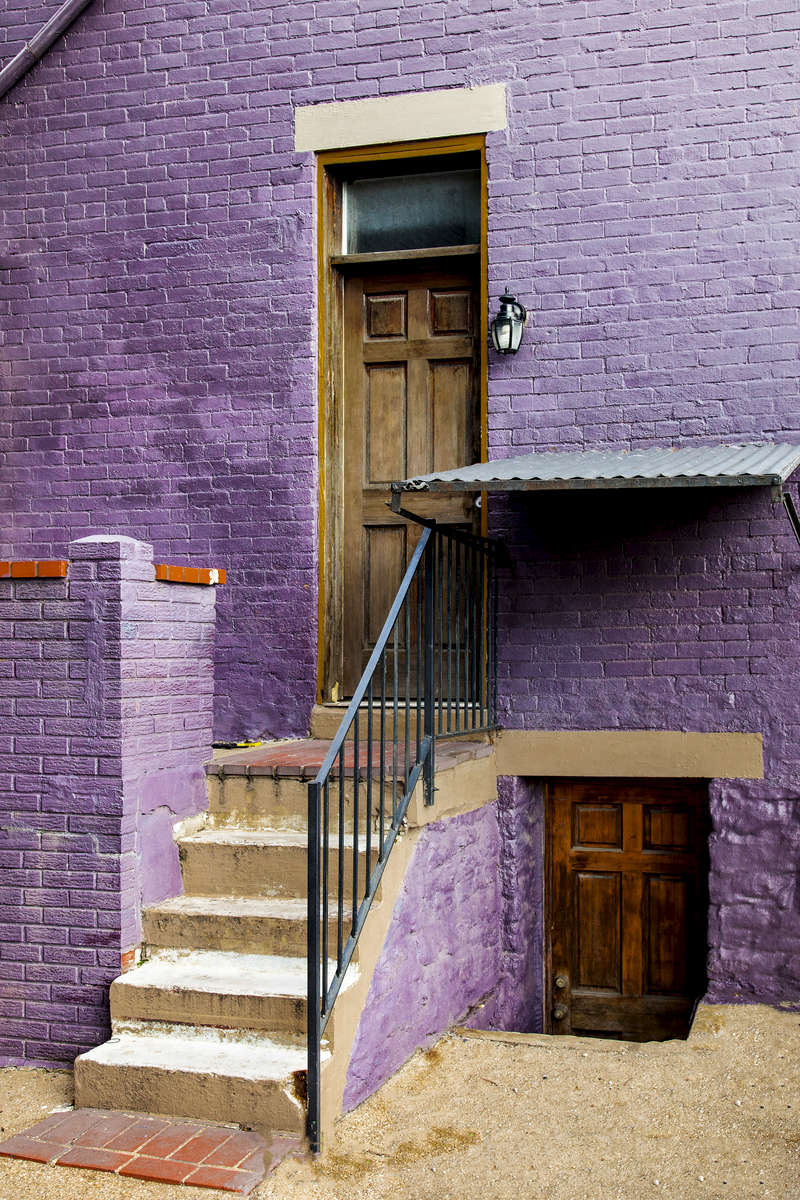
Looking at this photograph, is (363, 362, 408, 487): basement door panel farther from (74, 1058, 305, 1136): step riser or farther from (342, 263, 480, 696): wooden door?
(74, 1058, 305, 1136): step riser

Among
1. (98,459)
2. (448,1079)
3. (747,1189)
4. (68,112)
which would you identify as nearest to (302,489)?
(98,459)

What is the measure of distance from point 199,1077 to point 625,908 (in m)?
2.63

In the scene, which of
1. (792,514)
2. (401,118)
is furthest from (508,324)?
(792,514)

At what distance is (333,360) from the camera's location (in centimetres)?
609

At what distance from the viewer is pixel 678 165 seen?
552 centimetres

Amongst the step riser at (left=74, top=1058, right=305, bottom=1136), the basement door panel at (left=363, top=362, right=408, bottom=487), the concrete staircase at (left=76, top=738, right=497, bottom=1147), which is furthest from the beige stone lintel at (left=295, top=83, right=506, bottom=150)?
the step riser at (left=74, top=1058, right=305, bottom=1136)

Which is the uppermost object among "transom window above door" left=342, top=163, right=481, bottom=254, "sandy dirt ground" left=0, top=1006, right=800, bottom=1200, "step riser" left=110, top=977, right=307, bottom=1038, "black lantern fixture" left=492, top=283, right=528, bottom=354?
"transom window above door" left=342, top=163, right=481, bottom=254

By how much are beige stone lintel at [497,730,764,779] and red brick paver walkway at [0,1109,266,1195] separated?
7.73 feet

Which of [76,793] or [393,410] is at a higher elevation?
[393,410]

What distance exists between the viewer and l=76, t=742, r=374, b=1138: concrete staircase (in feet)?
12.5

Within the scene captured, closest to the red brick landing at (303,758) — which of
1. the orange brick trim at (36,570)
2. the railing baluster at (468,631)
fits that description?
the railing baluster at (468,631)

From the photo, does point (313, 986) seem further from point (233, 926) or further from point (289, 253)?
point (289, 253)

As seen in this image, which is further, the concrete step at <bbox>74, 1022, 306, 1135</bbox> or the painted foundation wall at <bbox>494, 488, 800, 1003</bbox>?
the painted foundation wall at <bbox>494, 488, 800, 1003</bbox>

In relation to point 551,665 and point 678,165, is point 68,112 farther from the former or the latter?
point 551,665
